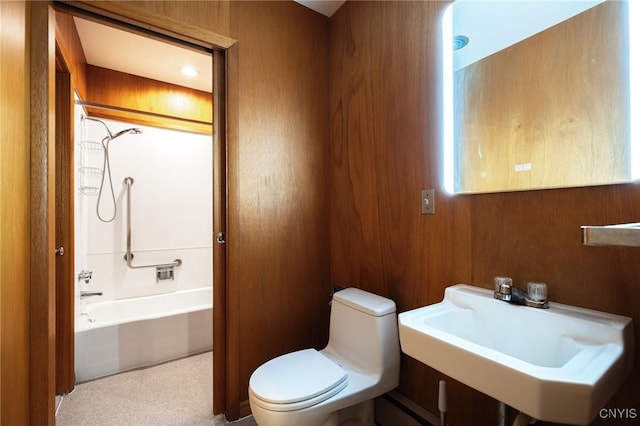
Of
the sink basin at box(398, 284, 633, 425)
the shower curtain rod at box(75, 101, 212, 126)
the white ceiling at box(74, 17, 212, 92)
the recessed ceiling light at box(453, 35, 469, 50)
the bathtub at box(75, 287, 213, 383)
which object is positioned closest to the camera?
the sink basin at box(398, 284, 633, 425)

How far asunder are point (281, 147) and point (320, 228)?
61cm

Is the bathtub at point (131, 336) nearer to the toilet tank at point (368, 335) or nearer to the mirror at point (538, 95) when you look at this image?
the toilet tank at point (368, 335)

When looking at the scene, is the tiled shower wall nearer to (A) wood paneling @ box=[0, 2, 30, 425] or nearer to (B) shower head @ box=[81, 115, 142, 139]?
(B) shower head @ box=[81, 115, 142, 139]

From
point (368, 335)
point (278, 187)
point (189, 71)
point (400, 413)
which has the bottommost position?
point (400, 413)

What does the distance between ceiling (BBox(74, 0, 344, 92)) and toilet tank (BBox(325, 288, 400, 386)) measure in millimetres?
1924

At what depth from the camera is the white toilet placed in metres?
1.14

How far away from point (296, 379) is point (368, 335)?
1.30 feet

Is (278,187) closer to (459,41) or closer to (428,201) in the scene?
(428,201)

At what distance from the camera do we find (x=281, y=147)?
1.83m

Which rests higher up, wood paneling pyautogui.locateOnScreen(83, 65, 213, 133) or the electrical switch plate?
wood paneling pyautogui.locateOnScreen(83, 65, 213, 133)

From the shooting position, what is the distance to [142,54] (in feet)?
7.77

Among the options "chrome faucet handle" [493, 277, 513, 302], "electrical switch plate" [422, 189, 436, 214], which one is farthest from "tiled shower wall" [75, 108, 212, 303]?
→ "chrome faucet handle" [493, 277, 513, 302]

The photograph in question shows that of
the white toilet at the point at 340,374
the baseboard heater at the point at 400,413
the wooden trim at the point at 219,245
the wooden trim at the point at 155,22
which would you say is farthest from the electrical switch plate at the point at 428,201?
the wooden trim at the point at 155,22

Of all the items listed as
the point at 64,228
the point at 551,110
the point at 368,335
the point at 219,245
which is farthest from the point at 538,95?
the point at 64,228
